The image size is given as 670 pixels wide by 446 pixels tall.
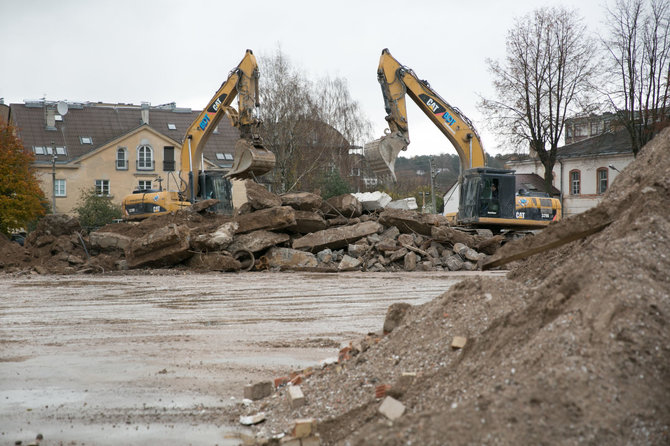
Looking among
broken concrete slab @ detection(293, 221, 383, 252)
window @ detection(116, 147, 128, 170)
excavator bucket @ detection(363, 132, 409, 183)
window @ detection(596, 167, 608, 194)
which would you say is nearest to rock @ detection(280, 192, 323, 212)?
broken concrete slab @ detection(293, 221, 383, 252)

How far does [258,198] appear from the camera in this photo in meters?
20.1

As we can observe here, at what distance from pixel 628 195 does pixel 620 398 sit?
2.01m

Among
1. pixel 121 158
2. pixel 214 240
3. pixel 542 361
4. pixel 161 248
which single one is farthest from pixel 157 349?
pixel 121 158

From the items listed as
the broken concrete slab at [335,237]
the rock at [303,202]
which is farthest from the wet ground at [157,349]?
the rock at [303,202]

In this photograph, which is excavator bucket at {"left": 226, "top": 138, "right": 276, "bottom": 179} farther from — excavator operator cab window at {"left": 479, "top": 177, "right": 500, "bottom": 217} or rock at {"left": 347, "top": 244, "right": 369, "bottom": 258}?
excavator operator cab window at {"left": 479, "top": 177, "right": 500, "bottom": 217}

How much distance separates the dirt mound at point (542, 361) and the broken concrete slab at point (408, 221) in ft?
50.9

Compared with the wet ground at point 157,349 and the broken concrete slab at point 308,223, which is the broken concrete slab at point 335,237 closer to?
the broken concrete slab at point 308,223

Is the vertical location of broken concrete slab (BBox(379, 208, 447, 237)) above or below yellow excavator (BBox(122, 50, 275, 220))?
below

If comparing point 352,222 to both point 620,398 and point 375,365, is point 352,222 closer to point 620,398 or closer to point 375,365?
point 375,365

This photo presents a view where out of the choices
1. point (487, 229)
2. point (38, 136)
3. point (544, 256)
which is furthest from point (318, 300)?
point (38, 136)

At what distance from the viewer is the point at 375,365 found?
15.0 ft

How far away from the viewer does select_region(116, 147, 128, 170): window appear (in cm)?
5538

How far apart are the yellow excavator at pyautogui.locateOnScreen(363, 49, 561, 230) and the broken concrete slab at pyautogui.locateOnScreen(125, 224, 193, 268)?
18.8 ft

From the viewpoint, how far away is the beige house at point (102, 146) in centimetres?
5309
